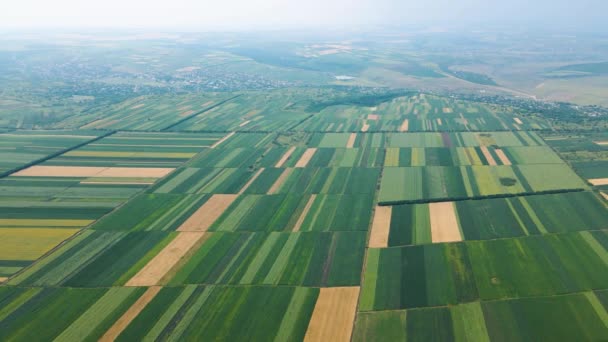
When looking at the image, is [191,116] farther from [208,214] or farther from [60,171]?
[208,214]

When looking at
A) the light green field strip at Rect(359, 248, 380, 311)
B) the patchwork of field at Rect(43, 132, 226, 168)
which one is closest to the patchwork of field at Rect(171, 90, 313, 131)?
the patchwork of field at Rect(43, 132, 226, 168)

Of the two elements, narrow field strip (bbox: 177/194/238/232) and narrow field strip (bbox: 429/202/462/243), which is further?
narrow field strip (bbox: 177/194/238/232)

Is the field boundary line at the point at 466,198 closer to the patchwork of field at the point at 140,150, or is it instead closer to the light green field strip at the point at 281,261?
the light green field strip at the point at 281,261

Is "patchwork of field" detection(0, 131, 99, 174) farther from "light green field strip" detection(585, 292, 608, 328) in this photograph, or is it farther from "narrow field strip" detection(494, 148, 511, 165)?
"narrow field strip" detection(494, 148, 511, 165)

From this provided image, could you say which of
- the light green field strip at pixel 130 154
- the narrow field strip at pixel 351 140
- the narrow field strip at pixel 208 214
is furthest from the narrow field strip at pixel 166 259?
the narrow field strip at pixel 351 140

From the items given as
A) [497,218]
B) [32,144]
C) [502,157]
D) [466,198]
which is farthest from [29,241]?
[502,157]

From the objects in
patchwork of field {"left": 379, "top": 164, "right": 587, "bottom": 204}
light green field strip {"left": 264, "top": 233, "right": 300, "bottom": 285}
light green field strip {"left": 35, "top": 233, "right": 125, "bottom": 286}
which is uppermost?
patchwork of field {"left": 379, "top": 164, "right": 587, "bottom": 204}

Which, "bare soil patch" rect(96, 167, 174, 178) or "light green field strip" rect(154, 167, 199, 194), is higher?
"bare soil patch" rect(96, 167, 174, 178)
